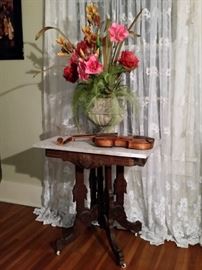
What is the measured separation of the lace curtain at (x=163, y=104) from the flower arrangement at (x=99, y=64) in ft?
0.63

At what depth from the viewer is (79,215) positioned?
223cm

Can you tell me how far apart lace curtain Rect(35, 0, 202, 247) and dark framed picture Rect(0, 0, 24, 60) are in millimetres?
324

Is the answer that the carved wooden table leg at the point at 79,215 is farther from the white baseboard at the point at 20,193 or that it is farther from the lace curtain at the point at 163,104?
the white baseboard at the point at 20,193

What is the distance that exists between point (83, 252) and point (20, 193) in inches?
40.7

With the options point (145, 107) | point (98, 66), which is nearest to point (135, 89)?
point (145, 107)

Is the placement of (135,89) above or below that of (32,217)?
above

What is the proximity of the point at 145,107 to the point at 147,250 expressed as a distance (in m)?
1.00

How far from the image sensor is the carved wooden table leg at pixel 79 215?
2.21 m

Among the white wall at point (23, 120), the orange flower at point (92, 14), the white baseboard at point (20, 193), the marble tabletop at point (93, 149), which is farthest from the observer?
the white baseboard at point (20, 193)

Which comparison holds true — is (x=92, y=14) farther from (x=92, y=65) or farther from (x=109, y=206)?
(x=109, y=206)

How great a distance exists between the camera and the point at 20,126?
2.90m

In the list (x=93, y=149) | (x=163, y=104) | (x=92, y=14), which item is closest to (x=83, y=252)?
(x=93, y=149)

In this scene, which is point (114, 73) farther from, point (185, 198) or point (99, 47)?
point (185, 198)

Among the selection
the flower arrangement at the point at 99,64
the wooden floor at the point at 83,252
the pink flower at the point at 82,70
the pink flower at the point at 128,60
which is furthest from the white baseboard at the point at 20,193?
the pink flower at the point at 128,60
